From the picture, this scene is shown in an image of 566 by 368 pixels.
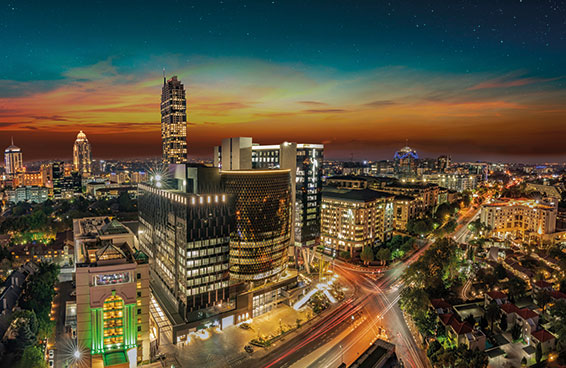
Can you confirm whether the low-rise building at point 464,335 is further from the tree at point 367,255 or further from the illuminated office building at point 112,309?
the illuminated office building at point 112,309

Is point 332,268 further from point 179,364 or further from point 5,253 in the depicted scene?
point 5,253

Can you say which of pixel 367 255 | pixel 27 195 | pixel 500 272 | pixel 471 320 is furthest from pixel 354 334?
pixel 27 195

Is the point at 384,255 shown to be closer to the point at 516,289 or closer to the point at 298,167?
the point at 516,289

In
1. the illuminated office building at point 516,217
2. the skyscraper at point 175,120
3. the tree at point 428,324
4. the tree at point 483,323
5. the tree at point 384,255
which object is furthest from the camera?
the skyscraper at point 175,120

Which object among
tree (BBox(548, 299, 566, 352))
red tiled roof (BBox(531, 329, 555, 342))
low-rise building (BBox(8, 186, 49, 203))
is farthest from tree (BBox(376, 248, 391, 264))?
low-rise building (BBox(8, 186, 49, 203))

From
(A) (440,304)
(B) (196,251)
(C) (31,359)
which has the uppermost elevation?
(B) (196,251)

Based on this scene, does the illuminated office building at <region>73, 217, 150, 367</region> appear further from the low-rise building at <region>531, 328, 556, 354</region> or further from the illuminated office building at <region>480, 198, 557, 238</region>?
the illuminated office building at <region>480, 198, 557, 238</region>

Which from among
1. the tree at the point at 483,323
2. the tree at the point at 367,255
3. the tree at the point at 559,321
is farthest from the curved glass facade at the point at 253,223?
the tree at the point at 559,321
